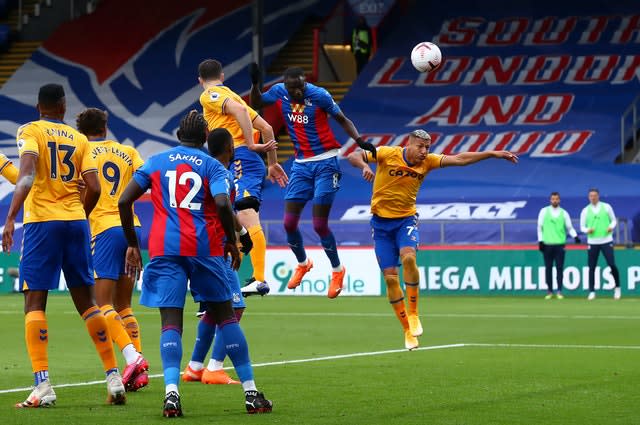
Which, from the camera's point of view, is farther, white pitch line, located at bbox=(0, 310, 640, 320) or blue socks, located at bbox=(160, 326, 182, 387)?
white pitch line, located at bbox=(0, 310, 640, 320)

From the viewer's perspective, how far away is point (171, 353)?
9.40 metres

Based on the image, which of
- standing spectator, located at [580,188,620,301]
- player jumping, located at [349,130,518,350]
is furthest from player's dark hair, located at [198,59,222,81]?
standing spectator, located at [580,188,620,301]

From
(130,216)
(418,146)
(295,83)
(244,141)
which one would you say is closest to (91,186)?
(130,216)

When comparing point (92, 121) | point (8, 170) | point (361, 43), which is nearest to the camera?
point (8, 170)

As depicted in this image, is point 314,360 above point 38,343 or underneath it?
underneath

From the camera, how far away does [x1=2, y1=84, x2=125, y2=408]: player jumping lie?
32.5 ft

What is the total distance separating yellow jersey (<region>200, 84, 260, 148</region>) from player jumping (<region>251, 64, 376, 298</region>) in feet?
2.61

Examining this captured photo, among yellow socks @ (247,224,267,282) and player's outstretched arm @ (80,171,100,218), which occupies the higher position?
player's outstretched arm @ (80,171,100,218)

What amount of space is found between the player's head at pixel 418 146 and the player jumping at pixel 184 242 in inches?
250

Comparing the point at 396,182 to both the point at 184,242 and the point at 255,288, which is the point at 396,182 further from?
the point at 184,242

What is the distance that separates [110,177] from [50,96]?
2.00m

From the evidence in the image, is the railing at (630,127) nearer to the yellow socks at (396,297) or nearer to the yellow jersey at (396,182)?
the yellow jersey at (396,182)

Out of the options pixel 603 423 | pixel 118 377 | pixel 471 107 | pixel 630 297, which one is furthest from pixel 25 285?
pixel 471 107

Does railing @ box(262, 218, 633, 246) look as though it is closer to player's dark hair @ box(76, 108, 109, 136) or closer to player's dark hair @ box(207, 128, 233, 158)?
player's dark hair @ box(76, 108, 109, 136)
